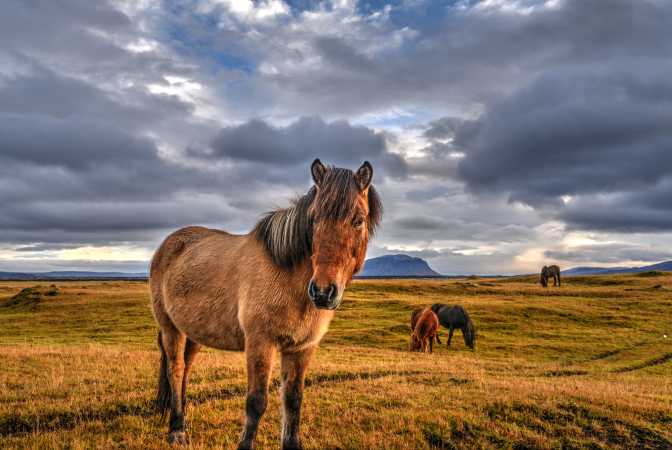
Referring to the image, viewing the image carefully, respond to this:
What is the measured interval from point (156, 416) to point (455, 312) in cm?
2408

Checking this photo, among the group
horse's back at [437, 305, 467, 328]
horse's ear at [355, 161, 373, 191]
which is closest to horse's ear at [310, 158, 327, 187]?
horse's ear at [355, 161, 373, 191]

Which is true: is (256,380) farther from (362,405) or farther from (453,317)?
(453,317)

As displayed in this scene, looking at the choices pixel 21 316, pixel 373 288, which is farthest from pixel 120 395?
pixel 373 288

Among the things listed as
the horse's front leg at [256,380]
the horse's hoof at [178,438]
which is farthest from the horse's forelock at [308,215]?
the horse's hoof at [178,438]

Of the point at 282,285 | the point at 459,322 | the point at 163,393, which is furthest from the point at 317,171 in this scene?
the point at 459,322

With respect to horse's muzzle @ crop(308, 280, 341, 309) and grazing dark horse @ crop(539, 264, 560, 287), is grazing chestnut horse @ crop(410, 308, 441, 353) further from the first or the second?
grazing dark horse @ crop(539, 264, 560, 287)

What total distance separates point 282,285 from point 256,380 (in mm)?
1112

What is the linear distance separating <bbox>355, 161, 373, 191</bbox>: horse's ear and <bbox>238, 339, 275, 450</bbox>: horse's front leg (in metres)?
2.10

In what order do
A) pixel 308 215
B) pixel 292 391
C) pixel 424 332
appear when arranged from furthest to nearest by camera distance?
pixel 424 332, pixel 292 391, pixel 308 215

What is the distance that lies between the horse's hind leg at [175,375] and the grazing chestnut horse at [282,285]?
0.02m

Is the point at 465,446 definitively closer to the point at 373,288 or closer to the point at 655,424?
the point at 655,424

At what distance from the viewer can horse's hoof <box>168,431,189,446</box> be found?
22.3ft

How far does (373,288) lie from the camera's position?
6194cm

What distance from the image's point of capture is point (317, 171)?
4875mm
